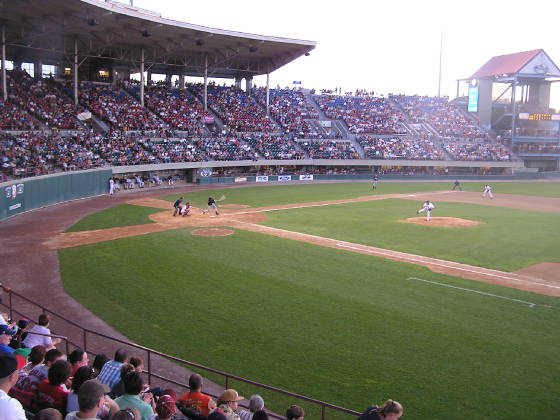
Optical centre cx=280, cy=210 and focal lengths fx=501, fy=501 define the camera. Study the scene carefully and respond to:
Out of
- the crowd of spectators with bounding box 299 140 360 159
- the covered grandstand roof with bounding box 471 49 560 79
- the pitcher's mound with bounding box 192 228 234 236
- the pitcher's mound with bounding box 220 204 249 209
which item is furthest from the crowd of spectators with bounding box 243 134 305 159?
the covered grandstand roof with bounding box 471 49 560 79

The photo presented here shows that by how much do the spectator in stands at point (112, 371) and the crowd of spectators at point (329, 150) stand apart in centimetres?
5423

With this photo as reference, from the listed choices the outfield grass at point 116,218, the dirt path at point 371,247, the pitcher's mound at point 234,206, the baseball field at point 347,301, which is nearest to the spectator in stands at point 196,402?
the baseball field at point 347,301

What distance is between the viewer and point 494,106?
76062 millimetres

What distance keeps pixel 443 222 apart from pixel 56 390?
87.5 ft

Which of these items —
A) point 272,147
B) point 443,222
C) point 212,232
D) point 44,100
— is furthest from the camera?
point 272,147

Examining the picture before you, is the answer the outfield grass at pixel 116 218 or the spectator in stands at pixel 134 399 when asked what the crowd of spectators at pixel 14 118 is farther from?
the spectator in stands at pixel 134 399

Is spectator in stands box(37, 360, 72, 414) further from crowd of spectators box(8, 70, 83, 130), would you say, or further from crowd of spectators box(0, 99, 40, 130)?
crowd of spectators box(8, 70, 83, 130)

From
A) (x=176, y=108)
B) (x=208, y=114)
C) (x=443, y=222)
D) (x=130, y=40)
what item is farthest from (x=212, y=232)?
(x=208, y=114)

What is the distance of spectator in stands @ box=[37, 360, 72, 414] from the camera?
5575mm

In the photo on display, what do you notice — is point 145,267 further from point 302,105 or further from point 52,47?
point 302,105

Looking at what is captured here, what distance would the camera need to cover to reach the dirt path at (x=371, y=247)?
1770cm

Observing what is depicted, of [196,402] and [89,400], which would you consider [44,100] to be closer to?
[196,402]

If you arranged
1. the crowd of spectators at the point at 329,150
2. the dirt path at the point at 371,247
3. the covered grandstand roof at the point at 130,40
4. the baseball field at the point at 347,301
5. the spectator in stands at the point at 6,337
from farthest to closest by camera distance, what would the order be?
the crowd of spectators at the point at 329,150 → the covered grandstand roof at the point at 130,40 → the dirt path at the point at 371,247 → the baseball field at the point at 347,301 → the spectator in stands at the point at 6,337

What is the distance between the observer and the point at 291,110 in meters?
67.6
